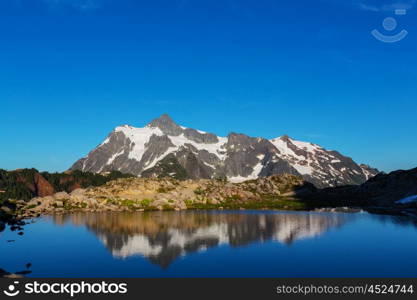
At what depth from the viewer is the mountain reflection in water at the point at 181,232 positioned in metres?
99.2

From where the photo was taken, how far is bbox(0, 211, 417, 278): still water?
7631 centimetres

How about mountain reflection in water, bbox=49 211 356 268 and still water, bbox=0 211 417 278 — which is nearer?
still water, bbox=0 211 417 278

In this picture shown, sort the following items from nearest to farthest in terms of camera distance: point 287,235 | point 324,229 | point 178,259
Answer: point 178,259 < point 287,235 < point 324,229

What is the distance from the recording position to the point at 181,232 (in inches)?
5059

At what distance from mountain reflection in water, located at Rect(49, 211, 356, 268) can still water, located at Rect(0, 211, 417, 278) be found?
24 cm

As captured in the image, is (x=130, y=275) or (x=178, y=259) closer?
(x=130, y=275)

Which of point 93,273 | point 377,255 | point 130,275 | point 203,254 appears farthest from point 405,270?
point 93,273

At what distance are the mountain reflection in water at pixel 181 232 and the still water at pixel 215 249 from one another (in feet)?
0.79

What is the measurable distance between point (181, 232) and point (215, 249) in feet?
102

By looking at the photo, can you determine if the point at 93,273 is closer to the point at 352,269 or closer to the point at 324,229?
the point at 352,269

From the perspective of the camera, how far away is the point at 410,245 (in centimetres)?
10156

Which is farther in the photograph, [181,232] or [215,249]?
[181,232]

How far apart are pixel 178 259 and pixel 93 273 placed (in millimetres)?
18305

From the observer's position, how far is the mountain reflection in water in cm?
9925
